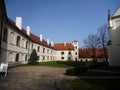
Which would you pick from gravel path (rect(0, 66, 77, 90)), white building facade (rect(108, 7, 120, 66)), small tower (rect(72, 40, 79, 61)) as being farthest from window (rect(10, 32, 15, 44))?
small tower (rect(72, 40, 79, 61))

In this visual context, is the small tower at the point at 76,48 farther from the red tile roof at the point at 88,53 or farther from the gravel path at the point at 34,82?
the gravel path at the point at 34,82

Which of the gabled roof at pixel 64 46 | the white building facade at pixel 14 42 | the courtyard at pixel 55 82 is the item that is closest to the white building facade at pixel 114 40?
the courtyard at pixel 55 82

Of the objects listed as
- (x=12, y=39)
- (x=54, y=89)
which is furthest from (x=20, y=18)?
(x=54, y=89)

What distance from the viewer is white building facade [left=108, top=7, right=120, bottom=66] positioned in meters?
25.8

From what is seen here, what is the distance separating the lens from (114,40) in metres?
26.9

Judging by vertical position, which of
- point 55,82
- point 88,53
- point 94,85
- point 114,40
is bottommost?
point 94,85

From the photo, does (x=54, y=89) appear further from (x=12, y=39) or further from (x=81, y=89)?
(x=12, y=39)

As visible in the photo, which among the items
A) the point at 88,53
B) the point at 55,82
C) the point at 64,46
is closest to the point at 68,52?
the point at 64,46

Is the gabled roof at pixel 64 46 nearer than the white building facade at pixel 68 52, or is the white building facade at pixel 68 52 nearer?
the white building facade at pixel 68 52

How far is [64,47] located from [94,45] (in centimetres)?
2179

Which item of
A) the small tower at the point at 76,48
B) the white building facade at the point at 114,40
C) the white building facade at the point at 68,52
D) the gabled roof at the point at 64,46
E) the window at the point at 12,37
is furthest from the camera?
the gabled roof at the point at 64,46

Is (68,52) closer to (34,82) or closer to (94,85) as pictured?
(94,85)

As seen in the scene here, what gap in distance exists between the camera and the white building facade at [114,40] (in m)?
25.8

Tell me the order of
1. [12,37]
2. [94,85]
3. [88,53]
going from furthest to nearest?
1. [88,53]
2. [12,37]
3. [94,85]
